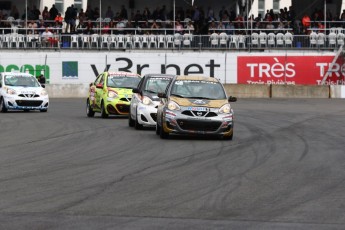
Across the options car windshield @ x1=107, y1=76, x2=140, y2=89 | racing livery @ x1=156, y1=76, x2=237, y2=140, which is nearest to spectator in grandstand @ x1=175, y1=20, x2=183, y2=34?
car windshield @ x1=107, y1=76, x2=140, y2=89

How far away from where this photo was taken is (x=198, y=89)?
912 inches

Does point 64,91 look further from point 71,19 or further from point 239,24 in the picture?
point 239,24

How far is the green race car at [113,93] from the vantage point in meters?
30.6

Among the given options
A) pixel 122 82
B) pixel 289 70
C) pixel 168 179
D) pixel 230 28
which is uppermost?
pixel 230 28

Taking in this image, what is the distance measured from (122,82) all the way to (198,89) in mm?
8467

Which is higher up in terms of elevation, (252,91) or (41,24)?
(41,24)

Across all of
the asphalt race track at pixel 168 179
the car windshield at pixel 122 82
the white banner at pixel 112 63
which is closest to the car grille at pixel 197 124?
the asphalt race track at pixel 168 179

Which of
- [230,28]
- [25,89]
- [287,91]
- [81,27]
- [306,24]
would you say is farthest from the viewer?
[81,27]

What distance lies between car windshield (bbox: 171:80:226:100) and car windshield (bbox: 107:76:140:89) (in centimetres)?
791

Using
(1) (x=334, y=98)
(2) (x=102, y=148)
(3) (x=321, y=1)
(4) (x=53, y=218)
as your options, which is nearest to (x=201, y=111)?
(2) (x=102, y=148)

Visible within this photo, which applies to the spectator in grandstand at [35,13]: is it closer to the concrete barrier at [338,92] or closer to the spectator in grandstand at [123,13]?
the spectator in grandstand at [123,13]

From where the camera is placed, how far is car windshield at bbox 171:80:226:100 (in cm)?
2286

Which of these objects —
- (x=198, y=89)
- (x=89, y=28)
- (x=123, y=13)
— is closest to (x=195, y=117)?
(x=198, y=89)

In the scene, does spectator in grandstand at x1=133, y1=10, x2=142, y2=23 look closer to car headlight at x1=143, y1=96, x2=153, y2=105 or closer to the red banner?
the red banner
